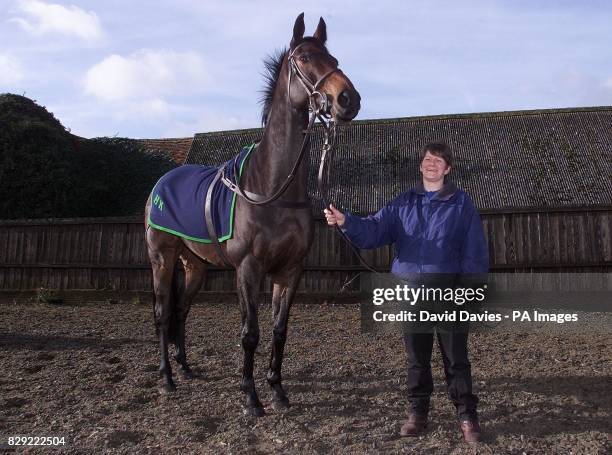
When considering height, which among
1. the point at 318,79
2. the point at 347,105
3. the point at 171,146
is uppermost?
the point at 171,146

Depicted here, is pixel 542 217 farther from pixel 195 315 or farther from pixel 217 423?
pixel 217 423

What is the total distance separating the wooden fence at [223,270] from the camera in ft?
33.6

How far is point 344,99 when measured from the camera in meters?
3.66

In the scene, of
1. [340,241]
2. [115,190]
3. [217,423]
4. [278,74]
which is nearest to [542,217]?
[340,241]

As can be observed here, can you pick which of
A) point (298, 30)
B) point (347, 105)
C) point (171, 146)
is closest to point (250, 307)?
point (347, 105)

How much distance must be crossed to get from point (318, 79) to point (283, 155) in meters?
0.69

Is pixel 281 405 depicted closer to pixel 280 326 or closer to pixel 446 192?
pixel 280 326

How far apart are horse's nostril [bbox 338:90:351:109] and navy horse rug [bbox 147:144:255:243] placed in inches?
49.7

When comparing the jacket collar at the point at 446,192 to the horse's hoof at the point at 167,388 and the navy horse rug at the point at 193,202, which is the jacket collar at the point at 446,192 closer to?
the navy horse rug at the point at 193,202

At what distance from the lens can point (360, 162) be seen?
1825 cm

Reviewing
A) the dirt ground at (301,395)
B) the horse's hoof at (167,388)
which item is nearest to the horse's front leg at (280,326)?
the dirt ground at (301,395)

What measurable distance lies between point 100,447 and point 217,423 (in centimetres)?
84

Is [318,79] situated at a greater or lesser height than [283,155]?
greater

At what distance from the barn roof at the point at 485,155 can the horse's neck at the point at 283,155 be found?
36.6ft
